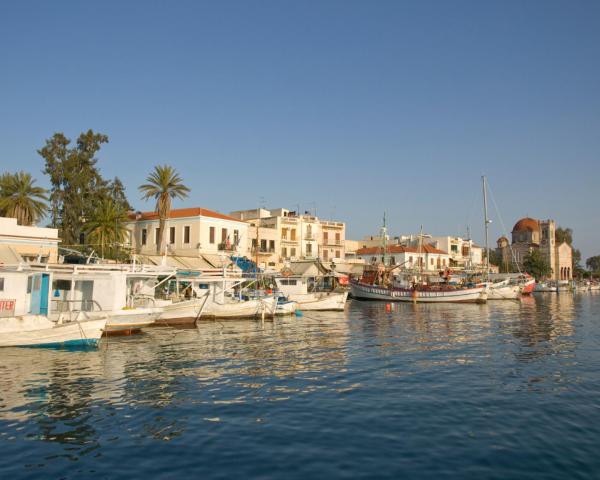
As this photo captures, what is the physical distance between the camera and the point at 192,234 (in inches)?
2320

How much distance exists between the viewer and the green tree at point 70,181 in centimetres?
5572

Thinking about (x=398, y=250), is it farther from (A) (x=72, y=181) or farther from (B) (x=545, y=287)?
(A) (x=72, y=181)

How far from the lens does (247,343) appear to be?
2652cm

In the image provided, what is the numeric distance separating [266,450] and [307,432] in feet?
4.77

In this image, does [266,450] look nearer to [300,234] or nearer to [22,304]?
[22,304]

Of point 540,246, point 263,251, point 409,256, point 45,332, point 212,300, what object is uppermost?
point 540,246

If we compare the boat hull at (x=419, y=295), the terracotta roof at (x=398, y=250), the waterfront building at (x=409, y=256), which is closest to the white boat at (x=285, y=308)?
the boat hull at (x=419, y=295)

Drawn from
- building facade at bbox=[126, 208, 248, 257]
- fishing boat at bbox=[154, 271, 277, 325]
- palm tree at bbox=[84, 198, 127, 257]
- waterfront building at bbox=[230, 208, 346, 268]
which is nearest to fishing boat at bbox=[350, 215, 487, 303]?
waterfront building at bbox=[230, 208, 346, 268]

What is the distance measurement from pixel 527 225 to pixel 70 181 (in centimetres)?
13479

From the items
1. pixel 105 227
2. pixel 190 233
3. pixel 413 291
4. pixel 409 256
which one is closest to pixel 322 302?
pixel 190 233

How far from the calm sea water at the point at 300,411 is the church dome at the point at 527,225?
139 metres

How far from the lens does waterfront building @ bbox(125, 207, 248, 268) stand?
2297 inches

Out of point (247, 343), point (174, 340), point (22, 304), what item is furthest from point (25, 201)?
point (247, 343)

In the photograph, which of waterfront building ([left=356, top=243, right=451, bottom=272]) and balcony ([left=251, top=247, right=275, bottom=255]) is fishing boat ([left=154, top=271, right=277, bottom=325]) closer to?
balcony ([left=251, top=247, right=275, bottom=255])
